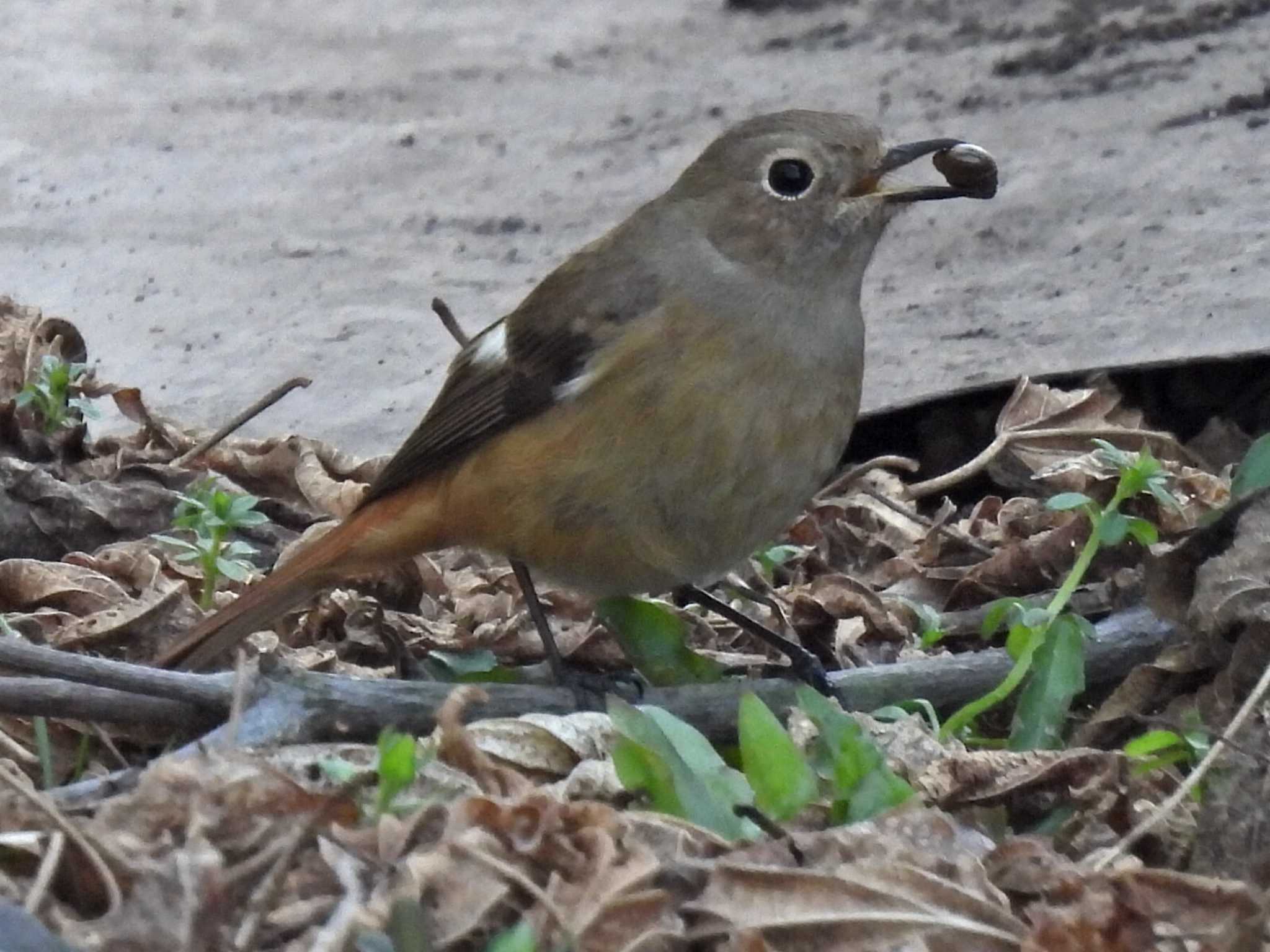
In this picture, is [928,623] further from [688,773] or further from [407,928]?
[407,928]

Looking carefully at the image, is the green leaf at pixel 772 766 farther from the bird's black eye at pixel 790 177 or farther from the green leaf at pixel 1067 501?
the bird's black eye at pixel 790 177

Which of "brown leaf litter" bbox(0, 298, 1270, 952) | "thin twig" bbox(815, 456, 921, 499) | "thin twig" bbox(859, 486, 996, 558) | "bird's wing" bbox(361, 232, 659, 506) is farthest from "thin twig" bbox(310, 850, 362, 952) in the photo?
"thin twig" bbox(815, 456, 921, 499)

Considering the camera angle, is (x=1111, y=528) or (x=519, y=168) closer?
(x=1111, y=528)

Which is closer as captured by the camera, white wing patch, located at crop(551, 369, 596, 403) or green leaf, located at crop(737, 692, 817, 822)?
green leaf, located at crop(737, 692, 817, 822)

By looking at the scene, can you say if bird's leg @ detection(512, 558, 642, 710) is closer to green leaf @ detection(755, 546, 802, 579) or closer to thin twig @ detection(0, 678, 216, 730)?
green leaf @ detection(755, 546, 802, 579)

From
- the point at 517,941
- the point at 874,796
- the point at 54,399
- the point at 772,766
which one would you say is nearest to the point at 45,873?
the point at 517,941

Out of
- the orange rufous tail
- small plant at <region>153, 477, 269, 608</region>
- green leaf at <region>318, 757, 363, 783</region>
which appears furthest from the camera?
small plant at <region>153, 477, 269, 608</region>

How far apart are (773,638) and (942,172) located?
1205 millimetres

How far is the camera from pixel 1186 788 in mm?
2646

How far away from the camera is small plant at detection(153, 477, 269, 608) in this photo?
388 cm

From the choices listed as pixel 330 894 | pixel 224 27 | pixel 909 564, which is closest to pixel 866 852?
pixel 330 894

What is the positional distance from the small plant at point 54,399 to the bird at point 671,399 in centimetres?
113

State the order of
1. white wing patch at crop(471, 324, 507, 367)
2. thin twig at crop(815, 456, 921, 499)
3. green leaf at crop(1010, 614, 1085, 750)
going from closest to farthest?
green leaf at crop(1010, 614, 1085, 750)
white wing patch at crop(471, 324, 507, 367)
thin twig at crop(815, 456, 921, 499)

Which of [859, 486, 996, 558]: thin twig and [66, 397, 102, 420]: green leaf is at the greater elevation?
[66, 397, 102, 420]: green leaf
